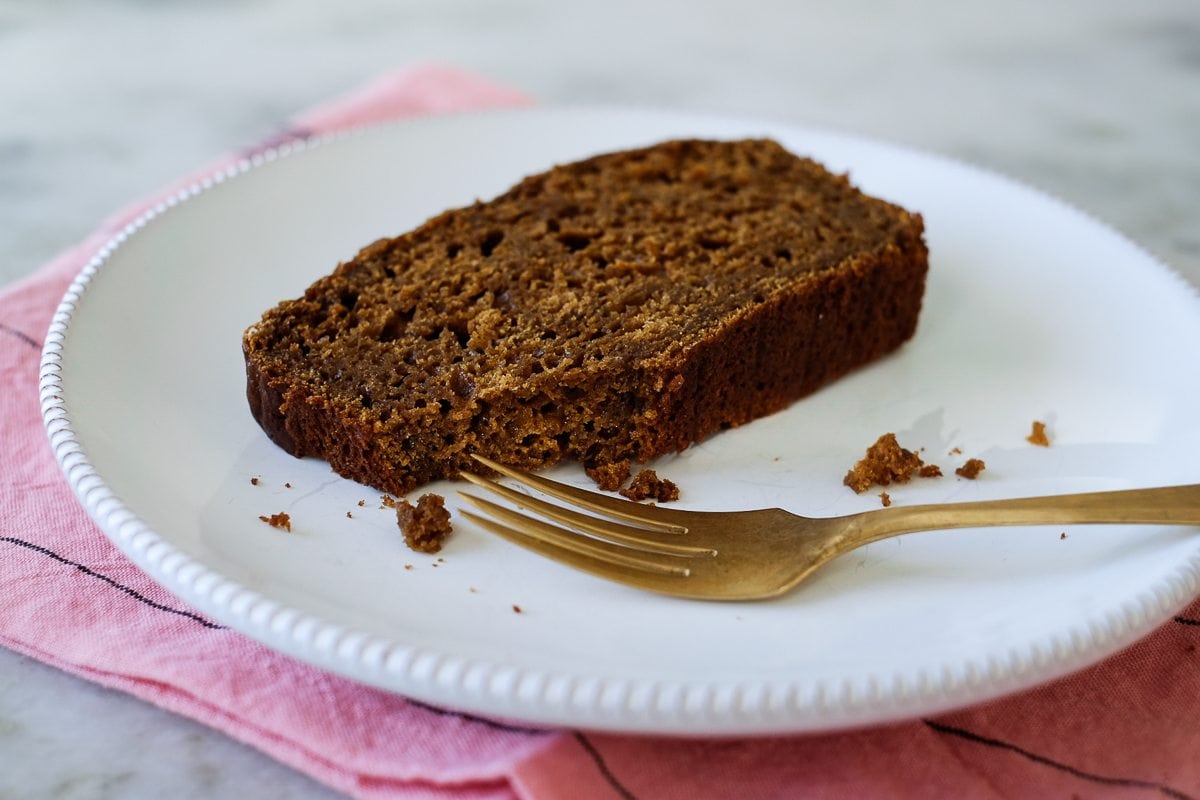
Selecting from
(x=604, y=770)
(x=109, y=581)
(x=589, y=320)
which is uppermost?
(x=589, y=320)

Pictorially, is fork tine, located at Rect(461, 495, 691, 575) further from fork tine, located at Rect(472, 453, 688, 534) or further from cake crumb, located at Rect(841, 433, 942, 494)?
cake crumb, located at Rect(841, 433, 942, 494)

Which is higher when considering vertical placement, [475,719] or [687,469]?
[687,469]

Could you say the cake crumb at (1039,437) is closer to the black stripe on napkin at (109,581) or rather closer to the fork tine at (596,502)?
the fork tine at (596,502)

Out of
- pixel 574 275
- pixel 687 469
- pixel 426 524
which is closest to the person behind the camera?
pixel 426 524

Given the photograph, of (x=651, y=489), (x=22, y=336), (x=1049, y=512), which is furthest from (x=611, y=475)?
(x=22, y=336)

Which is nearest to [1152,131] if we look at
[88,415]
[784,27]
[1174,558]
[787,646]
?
[784,27]

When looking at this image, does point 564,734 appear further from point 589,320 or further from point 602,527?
point 589,320

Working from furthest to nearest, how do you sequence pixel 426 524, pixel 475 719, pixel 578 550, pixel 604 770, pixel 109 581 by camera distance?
1. pixel 109 581
2. pixel 426 524
3. pixel 578 550
4. pixel 475 719
5. pixel 604 770
